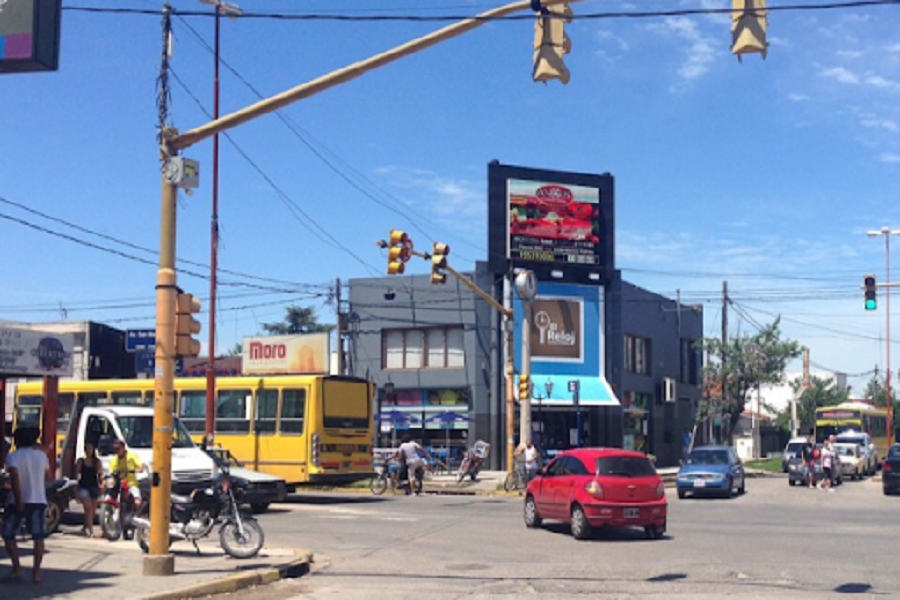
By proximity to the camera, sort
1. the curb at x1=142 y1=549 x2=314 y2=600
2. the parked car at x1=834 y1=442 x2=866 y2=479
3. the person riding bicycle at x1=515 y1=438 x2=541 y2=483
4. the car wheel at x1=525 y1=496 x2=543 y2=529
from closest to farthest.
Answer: the curb at x1=142 y1=549 x2=314 y2=600
the car wheel at x1=525 y1=496 x2=543 y2=529
the person riding bicycle at x1=515 y1=438 x2=541 y2=483
the parked car at x1=834 y1=442 x2=866 y2=479

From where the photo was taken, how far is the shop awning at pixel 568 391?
146 ft

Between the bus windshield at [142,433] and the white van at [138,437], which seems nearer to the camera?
the white van at [138,437]

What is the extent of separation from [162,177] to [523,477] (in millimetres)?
20839

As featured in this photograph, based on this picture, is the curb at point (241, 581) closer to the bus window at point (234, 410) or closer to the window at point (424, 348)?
the bus window at point (234, 410)

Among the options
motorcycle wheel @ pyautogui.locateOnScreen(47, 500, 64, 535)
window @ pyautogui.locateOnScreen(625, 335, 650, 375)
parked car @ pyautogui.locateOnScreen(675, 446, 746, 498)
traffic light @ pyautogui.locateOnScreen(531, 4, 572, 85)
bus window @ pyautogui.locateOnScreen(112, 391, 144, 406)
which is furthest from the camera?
window @ pyautogui.locateOnScreen(625, 335, 650, 375)

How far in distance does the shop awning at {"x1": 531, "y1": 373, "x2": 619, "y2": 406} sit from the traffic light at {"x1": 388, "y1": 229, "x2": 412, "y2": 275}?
1902 centimetres

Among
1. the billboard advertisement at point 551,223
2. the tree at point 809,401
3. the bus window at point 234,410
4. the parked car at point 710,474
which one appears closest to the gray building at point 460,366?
the billboard advertisement at point 551,223

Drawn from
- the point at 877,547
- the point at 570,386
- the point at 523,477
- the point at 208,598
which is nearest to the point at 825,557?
the point at 877,547

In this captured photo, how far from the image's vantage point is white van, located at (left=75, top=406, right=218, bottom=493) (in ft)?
69.6

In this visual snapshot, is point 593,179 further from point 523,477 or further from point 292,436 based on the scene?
point 292,436

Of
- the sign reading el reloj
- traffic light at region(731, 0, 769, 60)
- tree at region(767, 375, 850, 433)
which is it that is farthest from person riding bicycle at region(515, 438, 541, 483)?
tree at region(767, 375, 850, 433)

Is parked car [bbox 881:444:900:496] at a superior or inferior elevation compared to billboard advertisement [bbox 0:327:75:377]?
inferior

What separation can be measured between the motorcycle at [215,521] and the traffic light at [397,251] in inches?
376

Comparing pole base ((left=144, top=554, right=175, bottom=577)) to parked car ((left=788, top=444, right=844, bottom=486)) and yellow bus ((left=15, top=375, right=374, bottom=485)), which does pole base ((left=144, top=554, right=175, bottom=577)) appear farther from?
parked car ((left=788, top=444, right=844, bottom=486))
